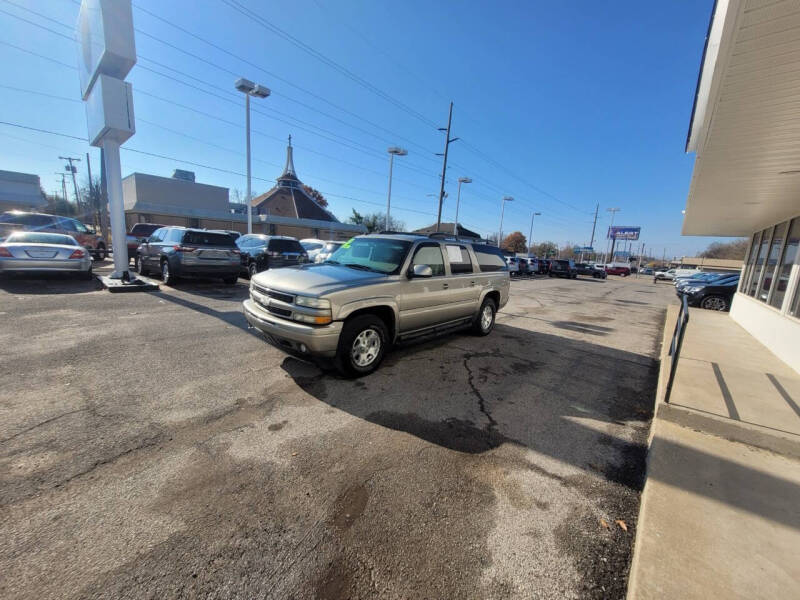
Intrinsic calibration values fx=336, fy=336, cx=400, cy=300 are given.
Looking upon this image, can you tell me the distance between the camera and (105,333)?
18.3 ft

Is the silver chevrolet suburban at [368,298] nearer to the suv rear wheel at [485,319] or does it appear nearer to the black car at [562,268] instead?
the suv rear wheel at [485,319]

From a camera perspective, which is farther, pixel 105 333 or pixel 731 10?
pixel 105 333

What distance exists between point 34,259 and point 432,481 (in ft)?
39.3

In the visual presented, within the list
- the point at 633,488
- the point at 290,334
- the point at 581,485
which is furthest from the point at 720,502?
the point at 290,334

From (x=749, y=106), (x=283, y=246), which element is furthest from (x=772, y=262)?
(x=283, y=246)

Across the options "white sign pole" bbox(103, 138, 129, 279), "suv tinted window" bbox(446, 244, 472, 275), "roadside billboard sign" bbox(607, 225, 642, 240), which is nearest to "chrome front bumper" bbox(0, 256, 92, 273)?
"white sign pole" bbox(103, 138, 129, 279)

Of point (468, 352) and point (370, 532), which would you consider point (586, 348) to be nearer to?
point (468, 352)

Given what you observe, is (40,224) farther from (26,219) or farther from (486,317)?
(486,317)

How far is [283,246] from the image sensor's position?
1340cm

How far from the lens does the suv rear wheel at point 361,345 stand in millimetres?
4164

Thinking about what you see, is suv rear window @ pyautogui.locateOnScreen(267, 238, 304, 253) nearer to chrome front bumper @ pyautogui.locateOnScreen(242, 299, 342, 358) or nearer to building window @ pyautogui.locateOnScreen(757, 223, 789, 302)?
chrome front bumper @ pyautogui.locateOnScreen(242, 299, 342, 358)

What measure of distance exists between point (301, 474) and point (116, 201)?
1094 cm

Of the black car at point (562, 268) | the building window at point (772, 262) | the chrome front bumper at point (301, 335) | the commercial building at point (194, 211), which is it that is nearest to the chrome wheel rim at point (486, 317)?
the chrome front bumper at point (301, 335)

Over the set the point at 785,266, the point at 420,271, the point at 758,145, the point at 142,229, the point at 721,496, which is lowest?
the point at 721,496
